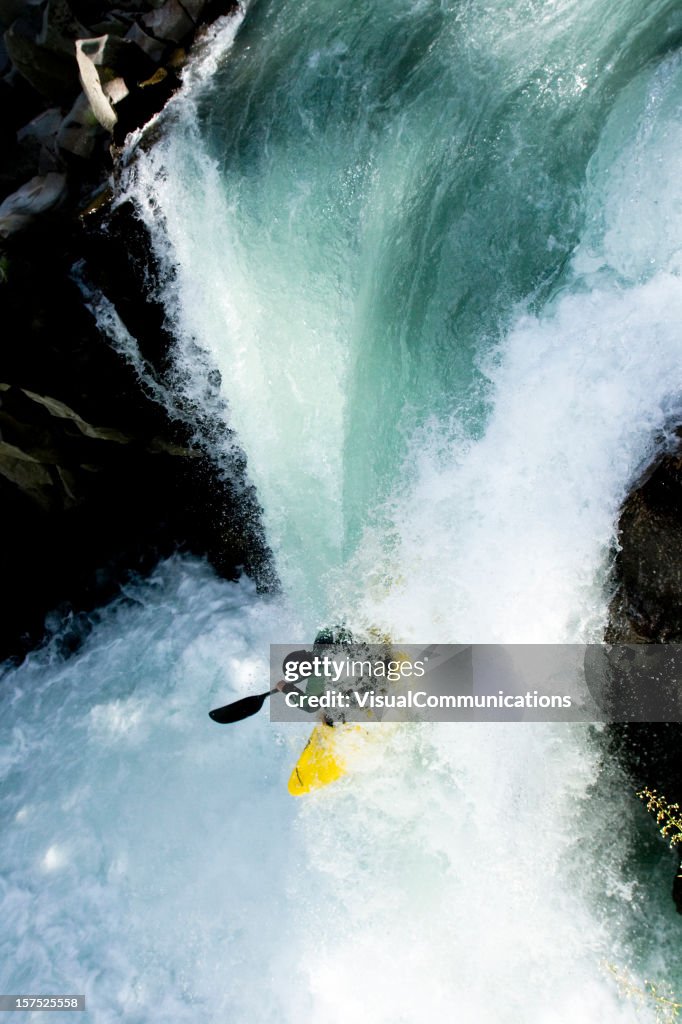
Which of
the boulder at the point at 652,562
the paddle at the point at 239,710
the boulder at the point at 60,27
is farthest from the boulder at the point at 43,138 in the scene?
the boulder at the point at 652,562

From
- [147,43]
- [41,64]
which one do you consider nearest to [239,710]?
[147,43]

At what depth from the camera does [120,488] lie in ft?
17.4

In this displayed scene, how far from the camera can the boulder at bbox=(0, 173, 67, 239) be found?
453 cm

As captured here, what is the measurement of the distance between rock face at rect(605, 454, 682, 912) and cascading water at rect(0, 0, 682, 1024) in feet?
0.43

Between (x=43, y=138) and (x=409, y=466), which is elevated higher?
(x=43, y=138)

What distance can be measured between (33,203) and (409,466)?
11.3ft

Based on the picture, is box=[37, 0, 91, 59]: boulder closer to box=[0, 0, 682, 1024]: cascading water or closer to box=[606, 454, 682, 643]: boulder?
box=[0, 0, 682, 1024]: cascading water

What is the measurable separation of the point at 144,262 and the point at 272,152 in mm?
1174

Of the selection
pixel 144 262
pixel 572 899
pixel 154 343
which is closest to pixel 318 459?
pixel 154 343

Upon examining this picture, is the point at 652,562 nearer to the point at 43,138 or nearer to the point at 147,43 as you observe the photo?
the point at 147,43

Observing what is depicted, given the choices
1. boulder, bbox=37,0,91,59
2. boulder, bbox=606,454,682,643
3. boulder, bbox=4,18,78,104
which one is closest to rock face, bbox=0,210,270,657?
boulder, bbox=4,18,78,104

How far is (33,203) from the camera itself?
4570 millimetres

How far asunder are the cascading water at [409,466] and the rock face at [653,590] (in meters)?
0.13

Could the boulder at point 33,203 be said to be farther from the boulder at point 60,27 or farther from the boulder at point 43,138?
the boulder at point 60,27
